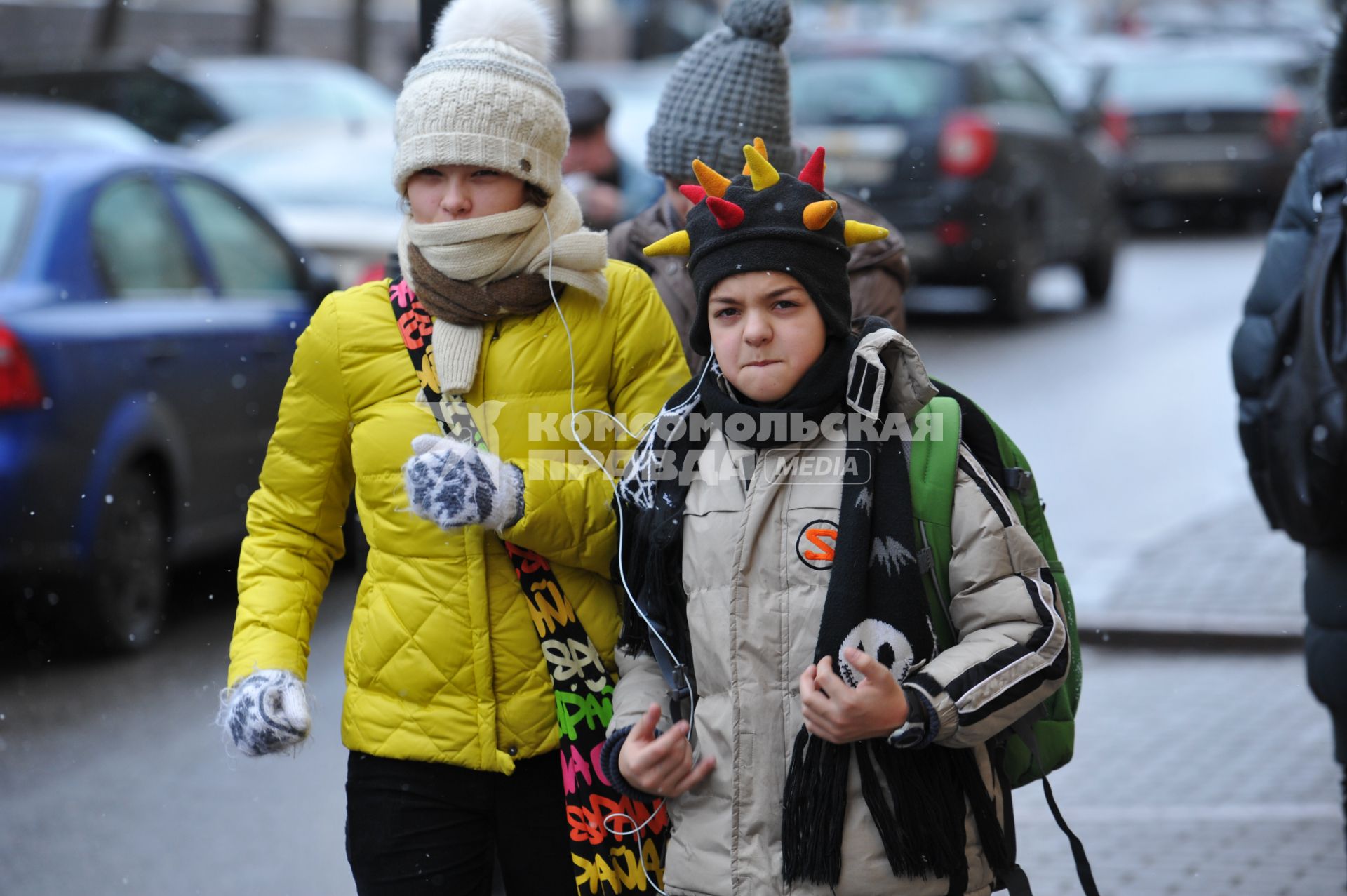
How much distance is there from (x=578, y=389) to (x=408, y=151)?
0.45 m

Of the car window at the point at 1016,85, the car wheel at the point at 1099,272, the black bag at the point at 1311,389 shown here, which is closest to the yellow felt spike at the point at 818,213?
the black bag at the point at 1311,389

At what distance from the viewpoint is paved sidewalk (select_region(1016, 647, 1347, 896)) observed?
482 centimetres

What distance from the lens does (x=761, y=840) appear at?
251cm

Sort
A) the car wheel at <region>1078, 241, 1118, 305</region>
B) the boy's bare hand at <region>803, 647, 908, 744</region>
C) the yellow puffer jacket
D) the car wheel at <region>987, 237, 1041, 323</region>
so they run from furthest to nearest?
the car wheel at <region>1078, 241, 1118, 305</region> < the car wheel at <region>987, 237, 1041, 323</region> < the yellow puffer jacket < the boy's bare hand at <region>803, 647, 908, 744</region>

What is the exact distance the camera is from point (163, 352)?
6.80 m

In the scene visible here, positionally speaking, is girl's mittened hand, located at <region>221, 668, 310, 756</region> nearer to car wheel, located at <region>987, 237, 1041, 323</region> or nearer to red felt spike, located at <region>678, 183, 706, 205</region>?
red felt spike, located at <region>678, 183, 706, 205</region>

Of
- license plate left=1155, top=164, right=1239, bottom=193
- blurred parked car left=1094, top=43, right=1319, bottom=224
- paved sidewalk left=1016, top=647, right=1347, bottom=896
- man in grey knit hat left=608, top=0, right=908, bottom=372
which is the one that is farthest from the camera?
license plate left=1155, top=164, right=1239, bottom=193

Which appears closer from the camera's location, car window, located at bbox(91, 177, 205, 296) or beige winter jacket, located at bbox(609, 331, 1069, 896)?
Result: beige winter jacket, located at bbox(609, 331, 1069, 896)

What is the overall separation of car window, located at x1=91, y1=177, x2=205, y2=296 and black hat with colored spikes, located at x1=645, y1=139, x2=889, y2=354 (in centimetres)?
466

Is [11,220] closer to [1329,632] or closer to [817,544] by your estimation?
[1329,632]

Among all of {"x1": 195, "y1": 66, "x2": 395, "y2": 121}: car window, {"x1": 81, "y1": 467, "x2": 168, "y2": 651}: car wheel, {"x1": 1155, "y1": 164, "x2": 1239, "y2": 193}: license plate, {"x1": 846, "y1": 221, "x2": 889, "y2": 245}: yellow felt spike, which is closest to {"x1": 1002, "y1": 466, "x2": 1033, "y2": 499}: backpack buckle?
→ {"x1": 846, "y1": 221, "x2": 889, "y2": 245}: yellow felt spike

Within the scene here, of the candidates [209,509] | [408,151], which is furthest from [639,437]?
[209,509]

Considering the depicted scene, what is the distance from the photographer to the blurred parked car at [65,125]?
9.34 metres

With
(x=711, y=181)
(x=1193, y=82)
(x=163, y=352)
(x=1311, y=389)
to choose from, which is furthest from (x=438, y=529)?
(x=1193, y=82)
